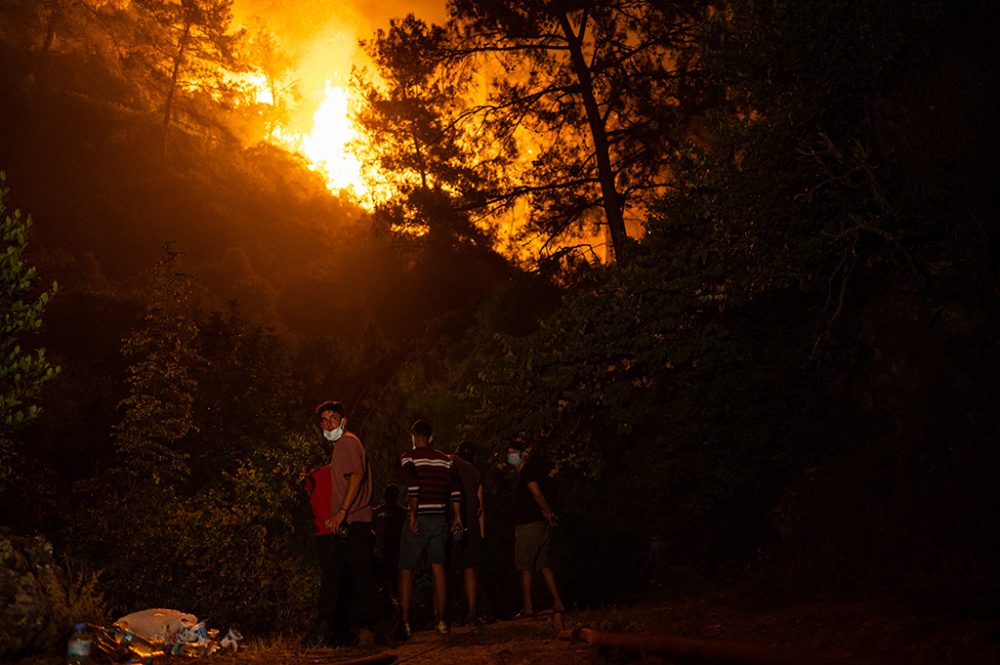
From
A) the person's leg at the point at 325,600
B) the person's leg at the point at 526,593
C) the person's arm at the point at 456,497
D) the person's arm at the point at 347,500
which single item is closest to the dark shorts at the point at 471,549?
the person's arm at the point at 456,497

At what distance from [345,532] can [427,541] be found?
135cm

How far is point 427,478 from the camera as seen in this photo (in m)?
9.02

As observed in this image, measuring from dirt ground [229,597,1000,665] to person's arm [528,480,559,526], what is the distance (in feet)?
3.97

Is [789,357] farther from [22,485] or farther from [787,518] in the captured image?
[22,485]

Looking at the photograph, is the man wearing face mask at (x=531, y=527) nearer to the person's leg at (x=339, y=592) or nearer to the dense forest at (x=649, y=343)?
the dense forest at (x=649, y=343)

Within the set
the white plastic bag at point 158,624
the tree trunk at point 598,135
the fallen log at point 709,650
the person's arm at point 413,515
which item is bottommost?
the fallen log at point 709,650

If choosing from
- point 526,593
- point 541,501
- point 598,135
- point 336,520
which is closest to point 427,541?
point 336,520

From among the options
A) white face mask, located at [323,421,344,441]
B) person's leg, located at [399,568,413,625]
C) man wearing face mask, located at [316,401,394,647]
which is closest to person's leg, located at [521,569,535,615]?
person's leg, located at [399,568,413,625]

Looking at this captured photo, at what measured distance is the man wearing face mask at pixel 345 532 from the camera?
789cm

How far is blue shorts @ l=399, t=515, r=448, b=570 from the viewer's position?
9.01 m

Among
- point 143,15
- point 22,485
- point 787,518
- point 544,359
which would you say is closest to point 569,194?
point 544,359

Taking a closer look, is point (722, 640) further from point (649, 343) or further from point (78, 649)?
point (649, 343)

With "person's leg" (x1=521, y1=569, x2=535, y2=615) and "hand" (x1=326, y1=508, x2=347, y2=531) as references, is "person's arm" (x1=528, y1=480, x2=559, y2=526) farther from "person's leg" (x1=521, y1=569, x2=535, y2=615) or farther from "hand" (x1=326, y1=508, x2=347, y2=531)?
"hand" (x1=326, y1=508, x2=347, y2=531)

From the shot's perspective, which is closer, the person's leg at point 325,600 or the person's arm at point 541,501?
the person's leg at point 325,600
